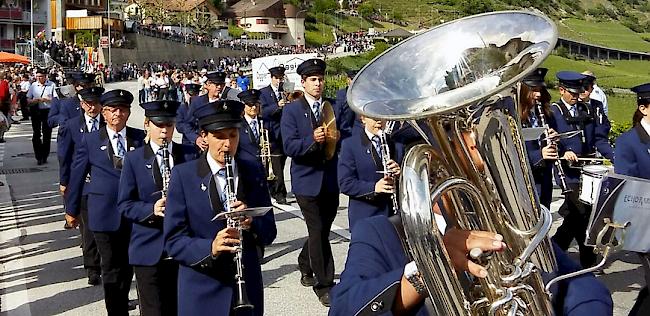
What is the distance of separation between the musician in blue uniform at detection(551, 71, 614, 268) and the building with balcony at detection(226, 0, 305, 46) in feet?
363

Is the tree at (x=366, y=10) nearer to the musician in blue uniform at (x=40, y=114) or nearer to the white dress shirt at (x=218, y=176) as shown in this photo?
the musician in blue uniform at (x=40, y=114)

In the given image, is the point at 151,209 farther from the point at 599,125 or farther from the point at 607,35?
the point at 607,35

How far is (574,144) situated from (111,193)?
448cm

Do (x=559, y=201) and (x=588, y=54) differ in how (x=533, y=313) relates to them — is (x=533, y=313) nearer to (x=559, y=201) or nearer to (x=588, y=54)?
(x=559, y=201)

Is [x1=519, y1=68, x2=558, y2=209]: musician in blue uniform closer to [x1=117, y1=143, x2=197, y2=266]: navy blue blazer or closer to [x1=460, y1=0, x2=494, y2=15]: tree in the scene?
[x1=117, y1=143, x2=197, y2=266]: navy blue blazer

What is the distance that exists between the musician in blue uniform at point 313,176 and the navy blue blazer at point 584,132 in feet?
7.58

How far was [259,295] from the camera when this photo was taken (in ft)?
14.2

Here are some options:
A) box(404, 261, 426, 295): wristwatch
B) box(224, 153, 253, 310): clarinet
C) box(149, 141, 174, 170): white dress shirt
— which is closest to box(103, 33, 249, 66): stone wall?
box(149, 141, 174, 170): white dress shirt

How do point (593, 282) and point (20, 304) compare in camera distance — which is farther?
point (20, 304)

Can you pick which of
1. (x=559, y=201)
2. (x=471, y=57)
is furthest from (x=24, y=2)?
(x=471, y=57)

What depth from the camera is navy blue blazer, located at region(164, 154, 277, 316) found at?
412 centimetres

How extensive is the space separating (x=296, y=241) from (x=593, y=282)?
6.82 m

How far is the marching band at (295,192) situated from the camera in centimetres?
244

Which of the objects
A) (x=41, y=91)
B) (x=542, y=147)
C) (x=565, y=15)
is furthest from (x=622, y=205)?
(x=565, y=15)
